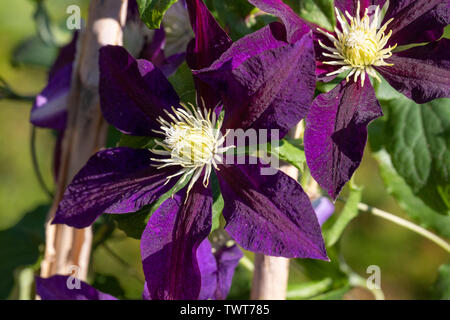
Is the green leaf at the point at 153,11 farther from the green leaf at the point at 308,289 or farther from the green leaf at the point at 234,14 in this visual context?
the green leaf at the point at 308,289

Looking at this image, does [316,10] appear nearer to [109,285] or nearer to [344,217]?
[344,217]

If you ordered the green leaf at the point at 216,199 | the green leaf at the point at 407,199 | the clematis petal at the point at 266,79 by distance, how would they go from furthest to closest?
the green leaf at the point at 407,199 → the green leaf at the point at 216,199 → the clematis petal at the point at 266,79

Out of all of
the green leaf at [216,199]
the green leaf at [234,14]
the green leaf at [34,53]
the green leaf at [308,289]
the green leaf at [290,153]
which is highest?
the green leaf at [34,53]

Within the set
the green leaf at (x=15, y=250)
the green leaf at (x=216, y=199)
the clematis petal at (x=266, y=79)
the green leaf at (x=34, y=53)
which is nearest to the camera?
the clematis petal at (x=266, y=79)

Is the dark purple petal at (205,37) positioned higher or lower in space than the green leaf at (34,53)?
lower

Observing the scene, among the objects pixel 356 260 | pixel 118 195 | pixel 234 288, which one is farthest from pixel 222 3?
pixel 356 260

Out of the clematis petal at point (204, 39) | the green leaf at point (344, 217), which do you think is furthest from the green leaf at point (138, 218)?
the green leaf at point (344, 217)

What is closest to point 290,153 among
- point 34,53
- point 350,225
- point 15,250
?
point 15,250
